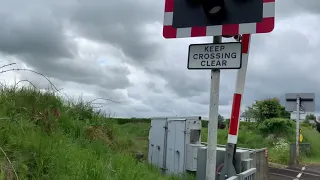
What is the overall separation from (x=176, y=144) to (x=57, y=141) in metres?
5.18

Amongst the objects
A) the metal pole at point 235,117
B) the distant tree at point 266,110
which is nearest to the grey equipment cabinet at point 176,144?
the metal pole at point 235,117

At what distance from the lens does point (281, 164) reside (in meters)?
19.0

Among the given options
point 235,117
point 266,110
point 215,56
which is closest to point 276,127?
point 266,110

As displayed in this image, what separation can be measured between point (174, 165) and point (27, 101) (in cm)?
452

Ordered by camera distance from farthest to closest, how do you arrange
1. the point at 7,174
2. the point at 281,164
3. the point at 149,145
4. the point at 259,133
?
the point at 259,133 → the point at 281,164 → the point at 149,145 → the point at 7,174

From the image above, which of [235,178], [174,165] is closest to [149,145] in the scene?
[174,165]

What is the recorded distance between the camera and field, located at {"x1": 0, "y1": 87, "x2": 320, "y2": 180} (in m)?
3.66

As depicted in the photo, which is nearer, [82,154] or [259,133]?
[82,154]

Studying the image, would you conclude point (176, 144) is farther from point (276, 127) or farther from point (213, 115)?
point (276, 127)

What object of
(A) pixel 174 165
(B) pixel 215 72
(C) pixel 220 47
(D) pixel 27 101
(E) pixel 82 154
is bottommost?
(A) pixel 174 165

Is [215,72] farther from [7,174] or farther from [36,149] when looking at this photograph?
[7,174]

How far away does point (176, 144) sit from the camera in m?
9.17

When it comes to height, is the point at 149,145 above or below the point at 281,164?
above

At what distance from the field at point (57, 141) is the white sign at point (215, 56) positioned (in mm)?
1666
